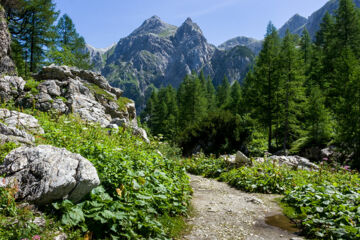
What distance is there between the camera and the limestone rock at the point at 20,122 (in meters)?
6.59

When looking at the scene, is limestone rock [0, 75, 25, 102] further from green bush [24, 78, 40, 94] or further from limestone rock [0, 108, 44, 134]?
limestone rock [0, 108, 44, 134]

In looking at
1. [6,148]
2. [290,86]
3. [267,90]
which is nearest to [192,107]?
[267,90]

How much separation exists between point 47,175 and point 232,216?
15.1 ft

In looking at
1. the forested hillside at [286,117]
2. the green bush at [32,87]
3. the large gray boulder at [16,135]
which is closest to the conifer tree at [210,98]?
the forested hillside at [286,117]

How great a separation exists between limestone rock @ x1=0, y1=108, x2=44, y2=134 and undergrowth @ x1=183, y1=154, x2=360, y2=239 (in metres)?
7.57

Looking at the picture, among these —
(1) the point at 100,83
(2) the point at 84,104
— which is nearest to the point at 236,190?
(2) the point at 84,104

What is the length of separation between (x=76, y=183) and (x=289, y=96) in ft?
77.5

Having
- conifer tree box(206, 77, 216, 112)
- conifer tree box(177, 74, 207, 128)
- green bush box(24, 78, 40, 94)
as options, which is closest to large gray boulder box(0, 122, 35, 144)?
green bush box(24, 78, 40, 94)

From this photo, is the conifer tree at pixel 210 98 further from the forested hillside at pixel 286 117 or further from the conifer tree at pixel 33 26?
the conifer tree at pixel 33 26

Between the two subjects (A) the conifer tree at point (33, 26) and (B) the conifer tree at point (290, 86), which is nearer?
(B) the conifer tree at point (290, 86)

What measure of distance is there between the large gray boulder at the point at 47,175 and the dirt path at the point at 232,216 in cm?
233

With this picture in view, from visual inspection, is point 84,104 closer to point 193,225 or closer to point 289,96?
point 193,225

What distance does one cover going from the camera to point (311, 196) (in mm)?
6473

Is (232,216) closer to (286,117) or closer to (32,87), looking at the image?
(32,87)
